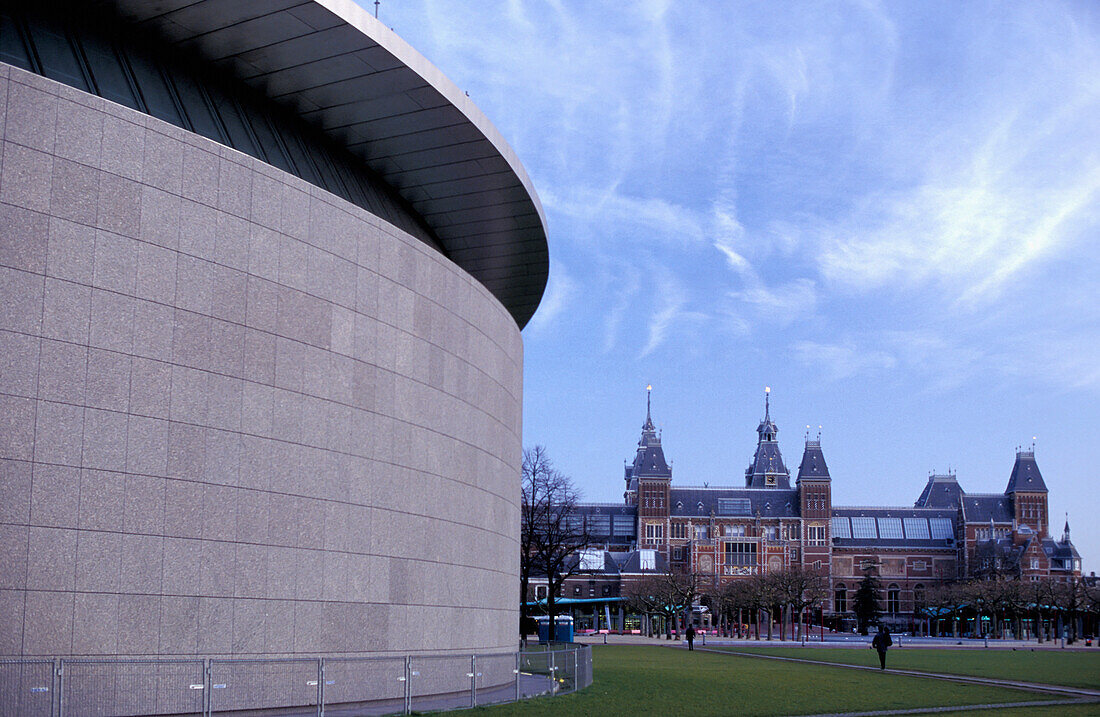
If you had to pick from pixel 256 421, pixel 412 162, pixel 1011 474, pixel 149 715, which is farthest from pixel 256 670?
pixel 1011 474

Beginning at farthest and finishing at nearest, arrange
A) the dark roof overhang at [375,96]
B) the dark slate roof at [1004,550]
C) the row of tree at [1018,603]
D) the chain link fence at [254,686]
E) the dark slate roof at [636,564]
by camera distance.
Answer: the dark slate roof at [1004,550]
the dark slate roof at [636,564]
the row of tree at [1018,603]
the dark roof overhang at [375,96]
the chain link fence at [254,686]

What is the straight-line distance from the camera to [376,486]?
71.4 feet

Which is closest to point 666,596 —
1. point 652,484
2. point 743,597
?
point 743,597

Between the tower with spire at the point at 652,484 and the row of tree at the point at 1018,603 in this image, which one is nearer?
the row of tree at the point at 1018,603

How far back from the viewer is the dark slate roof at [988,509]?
168 metres

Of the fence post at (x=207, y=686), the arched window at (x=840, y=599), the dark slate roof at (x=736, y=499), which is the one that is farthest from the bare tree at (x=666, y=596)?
the fence post at (x=207, y=686)

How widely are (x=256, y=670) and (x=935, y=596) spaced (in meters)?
138

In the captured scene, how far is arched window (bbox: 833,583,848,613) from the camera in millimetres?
169775

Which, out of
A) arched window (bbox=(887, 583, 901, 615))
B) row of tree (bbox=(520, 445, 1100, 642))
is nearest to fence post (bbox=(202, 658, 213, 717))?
row of tree (bbox=(520, 445, 1100, 642))

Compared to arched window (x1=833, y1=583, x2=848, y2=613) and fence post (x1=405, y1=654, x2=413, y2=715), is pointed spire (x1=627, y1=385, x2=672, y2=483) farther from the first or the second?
fence post (x1=405, y1=654, x2=413, y2=715)

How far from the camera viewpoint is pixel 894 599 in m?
170

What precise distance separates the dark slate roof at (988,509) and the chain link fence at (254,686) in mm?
157809

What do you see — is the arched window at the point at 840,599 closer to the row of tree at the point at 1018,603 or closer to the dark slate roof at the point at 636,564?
the row of tree at the point at 1018,603

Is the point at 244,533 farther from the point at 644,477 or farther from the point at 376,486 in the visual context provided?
the point at 644,477
